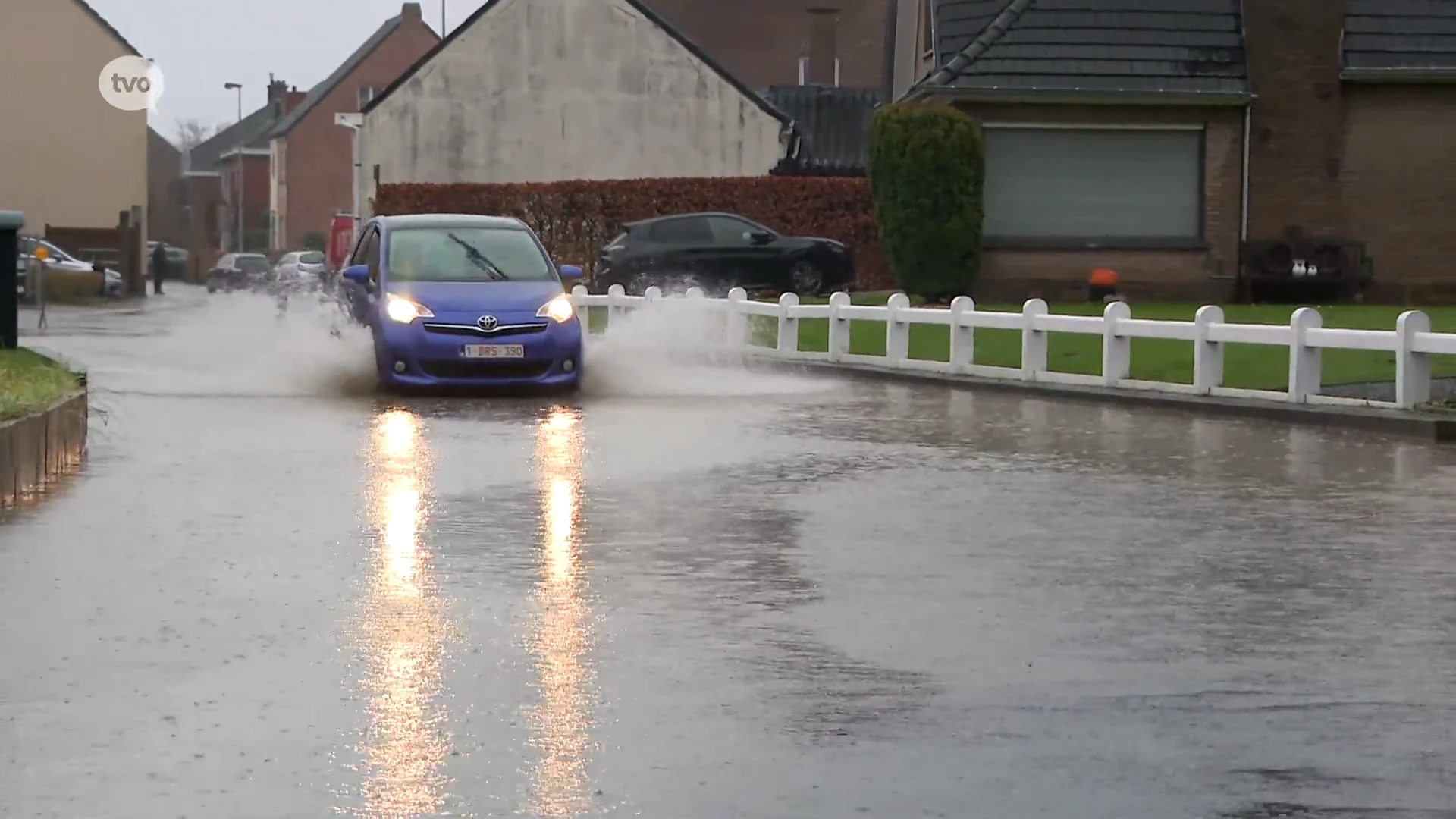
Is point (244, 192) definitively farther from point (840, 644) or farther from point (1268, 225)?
point (840, 644)

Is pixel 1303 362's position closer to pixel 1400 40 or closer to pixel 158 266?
pixel 1400 40

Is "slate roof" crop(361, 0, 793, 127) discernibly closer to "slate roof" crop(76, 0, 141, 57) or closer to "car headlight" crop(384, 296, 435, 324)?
"slate roof" crop(76, 0, 141, 57)

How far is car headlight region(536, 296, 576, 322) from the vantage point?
21.7 metres

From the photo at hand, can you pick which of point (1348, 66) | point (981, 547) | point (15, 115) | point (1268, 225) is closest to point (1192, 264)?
point (1268, 225)

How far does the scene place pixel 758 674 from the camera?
8.34 metres

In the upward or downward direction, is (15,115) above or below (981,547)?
above

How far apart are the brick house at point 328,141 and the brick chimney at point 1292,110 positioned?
7588 centimetres

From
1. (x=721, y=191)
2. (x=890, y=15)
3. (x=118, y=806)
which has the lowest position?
(x=118, y=806)

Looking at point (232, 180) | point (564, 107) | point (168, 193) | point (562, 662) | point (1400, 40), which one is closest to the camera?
point (562, 662)

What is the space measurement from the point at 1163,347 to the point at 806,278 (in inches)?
615

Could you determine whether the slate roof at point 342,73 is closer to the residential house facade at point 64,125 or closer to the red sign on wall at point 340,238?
the residential house facade at point 64,125

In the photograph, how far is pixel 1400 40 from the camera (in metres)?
36.8

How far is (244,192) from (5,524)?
125 m

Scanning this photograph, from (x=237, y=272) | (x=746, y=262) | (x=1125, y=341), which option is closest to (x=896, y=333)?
(x=1125, y=341)
